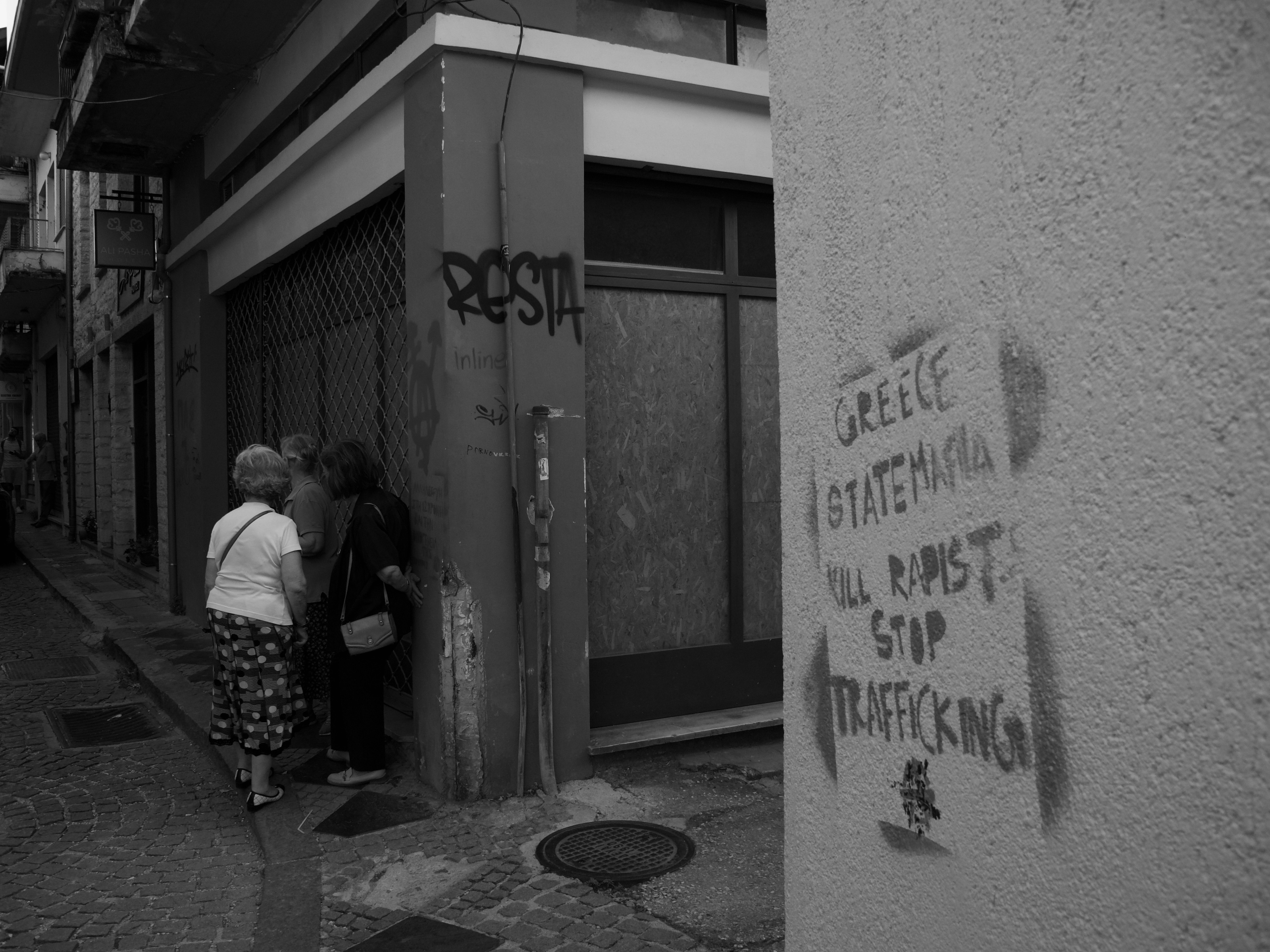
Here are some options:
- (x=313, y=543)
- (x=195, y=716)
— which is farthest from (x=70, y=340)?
(x=313, y=543)

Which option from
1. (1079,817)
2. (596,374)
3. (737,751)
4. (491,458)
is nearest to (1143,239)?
(1079,817)

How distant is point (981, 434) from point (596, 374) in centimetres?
375

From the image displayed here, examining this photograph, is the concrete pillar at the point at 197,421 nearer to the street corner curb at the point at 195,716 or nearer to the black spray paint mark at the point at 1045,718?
the street corner curb at the point at 195,716

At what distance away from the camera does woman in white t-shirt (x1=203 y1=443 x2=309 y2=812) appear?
4832 mm

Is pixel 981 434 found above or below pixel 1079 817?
above

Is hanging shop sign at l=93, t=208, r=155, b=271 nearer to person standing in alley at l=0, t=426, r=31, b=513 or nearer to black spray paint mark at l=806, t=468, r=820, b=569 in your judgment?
black spray paint mark at l=806, t=468, r=820, b=569

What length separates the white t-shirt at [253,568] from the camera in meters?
4.82

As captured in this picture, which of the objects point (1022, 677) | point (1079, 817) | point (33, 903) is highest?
point (1022, 677)

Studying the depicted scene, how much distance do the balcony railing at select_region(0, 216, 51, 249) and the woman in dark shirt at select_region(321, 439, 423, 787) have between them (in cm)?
1633

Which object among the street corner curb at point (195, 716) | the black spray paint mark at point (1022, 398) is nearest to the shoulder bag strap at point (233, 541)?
the street corner curb at point (195, 716)

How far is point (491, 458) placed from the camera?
15.9ft

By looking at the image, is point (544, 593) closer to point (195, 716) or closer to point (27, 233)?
point (195, 716)

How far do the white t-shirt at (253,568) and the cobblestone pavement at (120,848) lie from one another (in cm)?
101

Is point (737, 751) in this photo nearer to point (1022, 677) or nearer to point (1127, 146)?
point (1022, 677)
